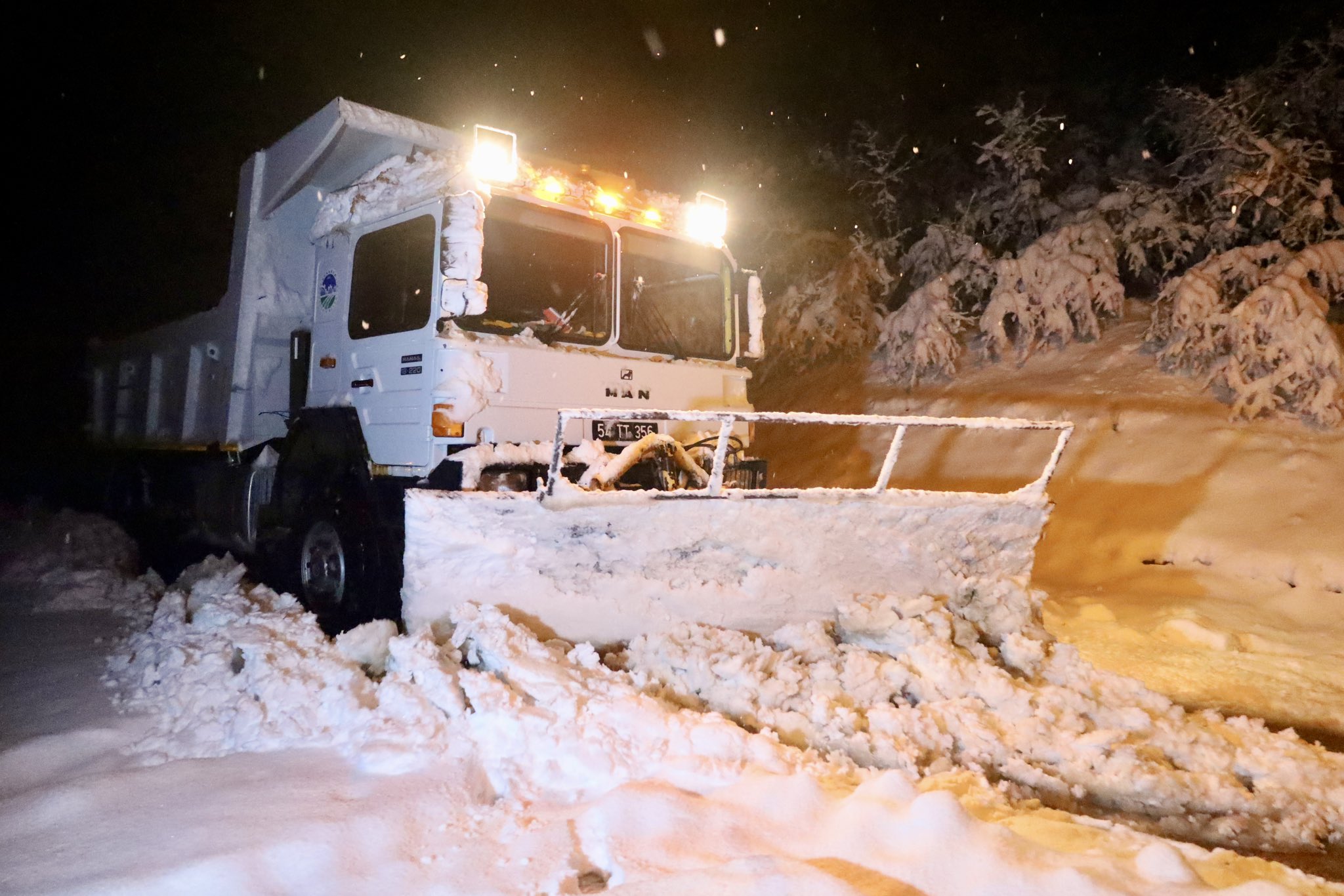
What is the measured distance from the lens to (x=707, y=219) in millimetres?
6562

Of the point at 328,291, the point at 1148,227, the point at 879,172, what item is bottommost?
the point at 328,291

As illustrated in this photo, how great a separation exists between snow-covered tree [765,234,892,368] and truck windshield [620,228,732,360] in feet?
26.0

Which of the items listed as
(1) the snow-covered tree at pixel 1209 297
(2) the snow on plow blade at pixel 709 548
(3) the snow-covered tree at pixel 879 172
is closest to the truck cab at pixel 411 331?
(2) the snow on plow blade at pixel 709 548

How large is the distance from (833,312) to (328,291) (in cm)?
974

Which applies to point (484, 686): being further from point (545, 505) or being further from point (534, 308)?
point (534, 308)

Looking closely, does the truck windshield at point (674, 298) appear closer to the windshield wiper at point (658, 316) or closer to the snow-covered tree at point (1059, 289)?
the windshield wiper at point (658, 316)

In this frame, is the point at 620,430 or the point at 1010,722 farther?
the point at 620,430

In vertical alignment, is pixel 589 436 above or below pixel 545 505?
above

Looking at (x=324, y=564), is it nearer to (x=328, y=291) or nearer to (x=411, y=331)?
(x=411, y=331)

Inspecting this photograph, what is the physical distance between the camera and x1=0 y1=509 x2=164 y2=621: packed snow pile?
21.6ft

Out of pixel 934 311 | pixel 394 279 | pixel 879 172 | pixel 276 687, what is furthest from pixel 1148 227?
pixel 276 687

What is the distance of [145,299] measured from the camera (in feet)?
29.5

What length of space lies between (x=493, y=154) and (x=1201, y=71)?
13348mm

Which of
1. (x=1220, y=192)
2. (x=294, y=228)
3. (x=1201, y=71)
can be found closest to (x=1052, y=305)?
(x=1220, y=192)
